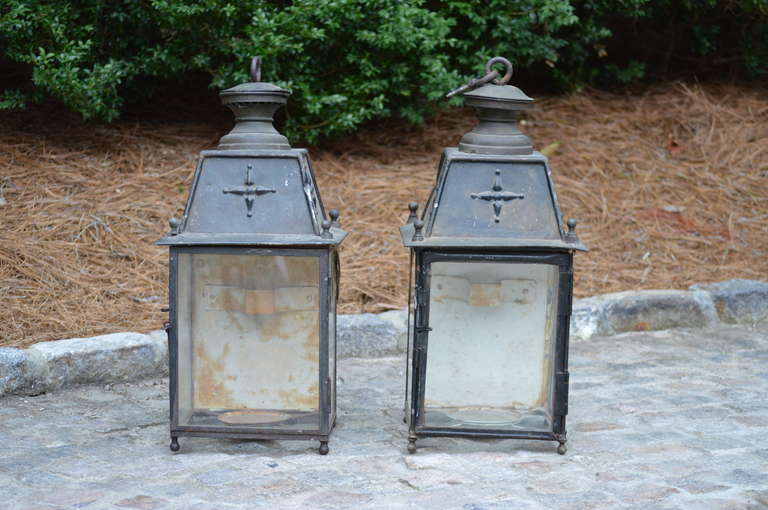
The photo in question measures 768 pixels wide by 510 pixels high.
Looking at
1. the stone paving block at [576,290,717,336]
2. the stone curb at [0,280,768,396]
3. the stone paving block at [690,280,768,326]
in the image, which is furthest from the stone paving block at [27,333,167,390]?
the stone paving block at [690,280,768,326]

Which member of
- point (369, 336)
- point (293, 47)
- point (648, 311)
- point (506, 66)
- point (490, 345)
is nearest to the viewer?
point (506, 66)

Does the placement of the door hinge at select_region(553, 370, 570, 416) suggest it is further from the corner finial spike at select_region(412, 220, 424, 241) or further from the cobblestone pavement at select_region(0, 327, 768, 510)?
the corner finial spike at select_region(412, 220, 424, 241)

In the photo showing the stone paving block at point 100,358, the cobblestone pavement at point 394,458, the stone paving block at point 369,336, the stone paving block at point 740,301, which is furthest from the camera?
the stone paving block at point 740,301

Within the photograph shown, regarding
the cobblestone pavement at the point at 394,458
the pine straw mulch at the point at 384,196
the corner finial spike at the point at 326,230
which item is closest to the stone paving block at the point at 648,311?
the pine straw mulch at the point at 384,196

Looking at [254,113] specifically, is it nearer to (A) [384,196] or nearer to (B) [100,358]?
(B) [100,358]

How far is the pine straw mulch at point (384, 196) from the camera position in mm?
4586

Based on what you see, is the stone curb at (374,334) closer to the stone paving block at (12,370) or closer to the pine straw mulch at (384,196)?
the stone paving block at (12,370)

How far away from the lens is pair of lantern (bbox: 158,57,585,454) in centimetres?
318

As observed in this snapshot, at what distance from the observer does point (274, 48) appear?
5.34 metres

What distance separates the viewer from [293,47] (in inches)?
210

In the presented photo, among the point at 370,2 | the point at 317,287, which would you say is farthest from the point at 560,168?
the point at 317,287

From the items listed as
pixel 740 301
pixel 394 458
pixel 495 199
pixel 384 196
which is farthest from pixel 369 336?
pixel 740 301

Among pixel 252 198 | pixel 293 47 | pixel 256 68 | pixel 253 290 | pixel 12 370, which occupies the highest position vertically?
pixel 293 47

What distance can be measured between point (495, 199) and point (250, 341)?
1163 mm
